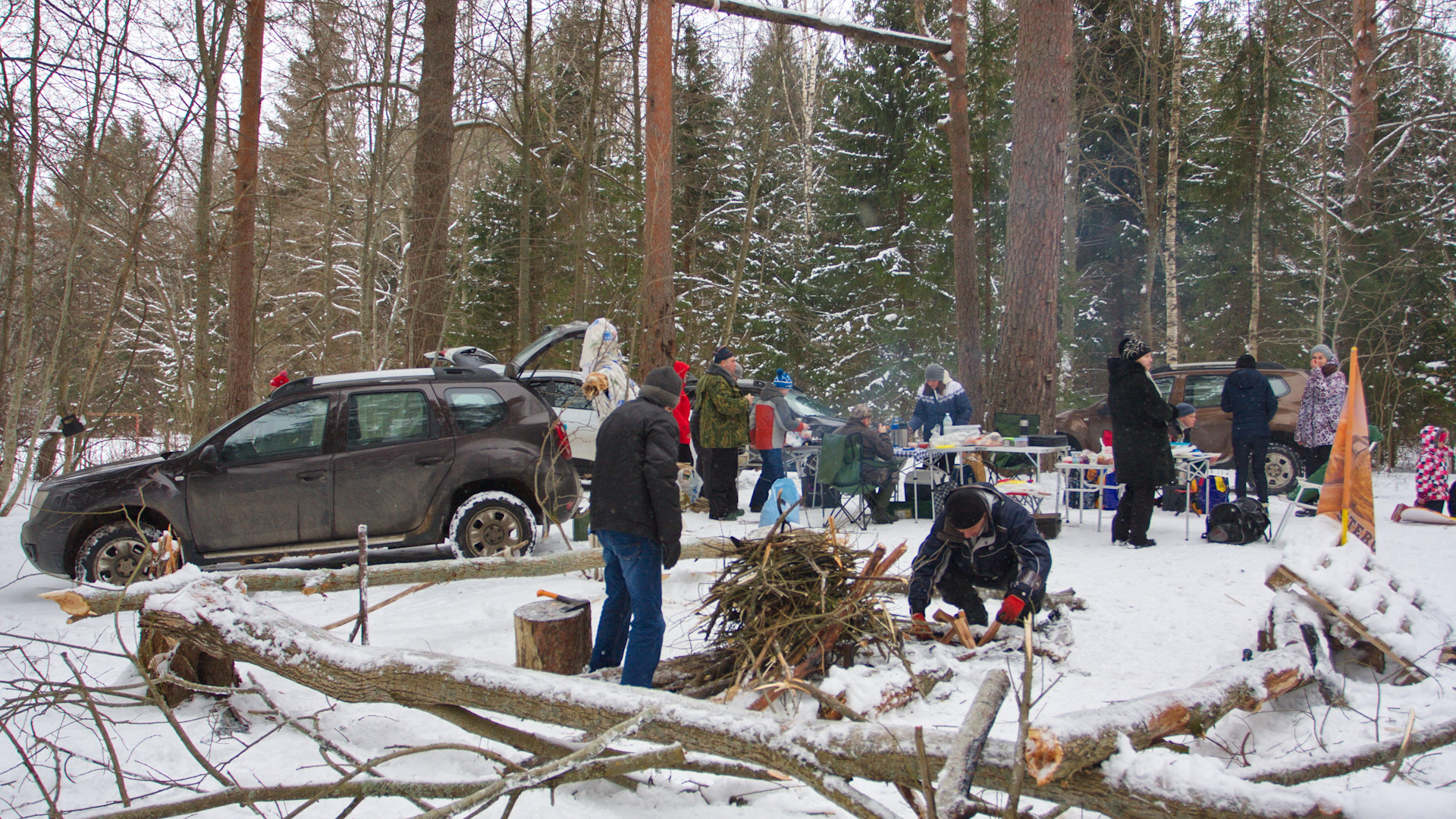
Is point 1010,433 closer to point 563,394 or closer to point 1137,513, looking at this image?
point 1137,513

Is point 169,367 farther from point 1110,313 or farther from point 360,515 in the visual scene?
point 1110,313

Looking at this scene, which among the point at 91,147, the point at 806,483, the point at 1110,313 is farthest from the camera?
the point at 1110,313

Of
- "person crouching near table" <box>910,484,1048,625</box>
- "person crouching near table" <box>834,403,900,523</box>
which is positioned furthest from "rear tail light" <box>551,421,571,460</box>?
"person crouching near table" <box>910,484,1048,625</box>

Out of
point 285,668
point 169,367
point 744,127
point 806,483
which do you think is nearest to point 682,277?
point 744,127

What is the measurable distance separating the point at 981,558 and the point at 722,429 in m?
3.94

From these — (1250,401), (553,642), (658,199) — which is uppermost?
(658,199)

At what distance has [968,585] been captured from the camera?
183 inches

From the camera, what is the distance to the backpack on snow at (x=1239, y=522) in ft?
22.4

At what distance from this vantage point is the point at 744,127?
17.7 meters

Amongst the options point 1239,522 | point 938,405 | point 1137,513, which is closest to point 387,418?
point 938,405

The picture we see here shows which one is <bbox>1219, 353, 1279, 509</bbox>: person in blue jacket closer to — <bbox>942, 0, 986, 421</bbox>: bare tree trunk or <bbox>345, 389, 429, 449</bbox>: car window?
<bbox>942, 0, 986, 421</bbox>: bare tree trunk

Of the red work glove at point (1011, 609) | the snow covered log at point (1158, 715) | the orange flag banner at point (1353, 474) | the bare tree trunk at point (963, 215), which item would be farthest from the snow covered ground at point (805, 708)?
the bare tree trunk at point (963, 215)

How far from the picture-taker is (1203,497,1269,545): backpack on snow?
22.4 ft

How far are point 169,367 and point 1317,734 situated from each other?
74.6ft
